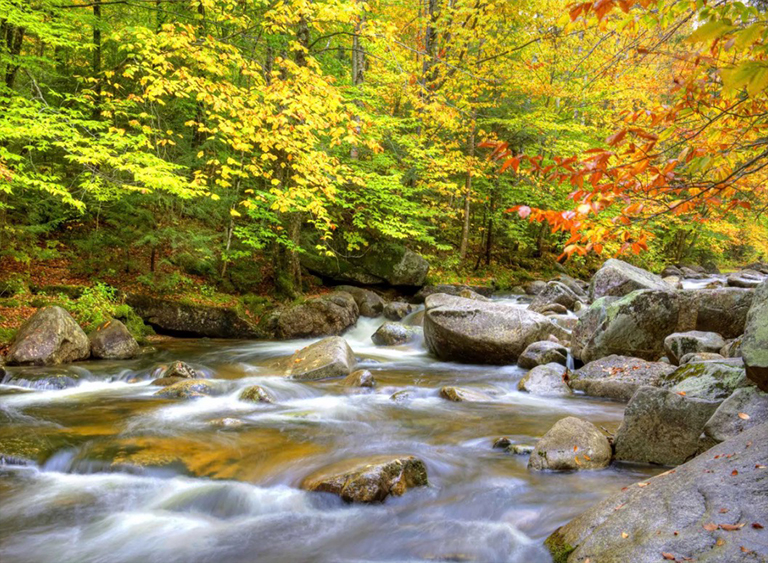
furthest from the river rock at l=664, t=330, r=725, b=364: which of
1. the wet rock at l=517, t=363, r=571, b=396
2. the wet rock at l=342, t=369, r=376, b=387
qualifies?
the wet rock at l=342, t=369, r=376, b=387

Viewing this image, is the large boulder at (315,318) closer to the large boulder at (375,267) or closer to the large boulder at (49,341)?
the large boulder at (375,267)

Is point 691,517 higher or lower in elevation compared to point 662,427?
higher

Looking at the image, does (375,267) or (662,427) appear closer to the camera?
(662,427)

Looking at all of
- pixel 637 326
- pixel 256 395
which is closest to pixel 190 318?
pixel 256 395

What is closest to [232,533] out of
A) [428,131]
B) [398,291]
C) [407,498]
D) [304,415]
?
[407,498]

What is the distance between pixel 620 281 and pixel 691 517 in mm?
9992

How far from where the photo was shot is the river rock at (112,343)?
9797 mm

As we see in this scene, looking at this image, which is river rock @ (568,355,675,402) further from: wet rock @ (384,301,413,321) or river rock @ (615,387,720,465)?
wet rock @ (384,301,413,321)

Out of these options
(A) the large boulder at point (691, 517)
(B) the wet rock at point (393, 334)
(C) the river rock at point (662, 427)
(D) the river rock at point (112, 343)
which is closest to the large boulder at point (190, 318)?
(D) the river rock at point (112, 343)

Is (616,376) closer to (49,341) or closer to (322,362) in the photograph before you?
(322,362)

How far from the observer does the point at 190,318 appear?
1224 centimetres

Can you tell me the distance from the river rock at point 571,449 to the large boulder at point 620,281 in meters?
7.26

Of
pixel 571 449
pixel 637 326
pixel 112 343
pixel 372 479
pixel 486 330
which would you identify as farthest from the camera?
pixel 486 330

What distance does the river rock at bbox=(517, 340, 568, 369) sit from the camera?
9.34 m
